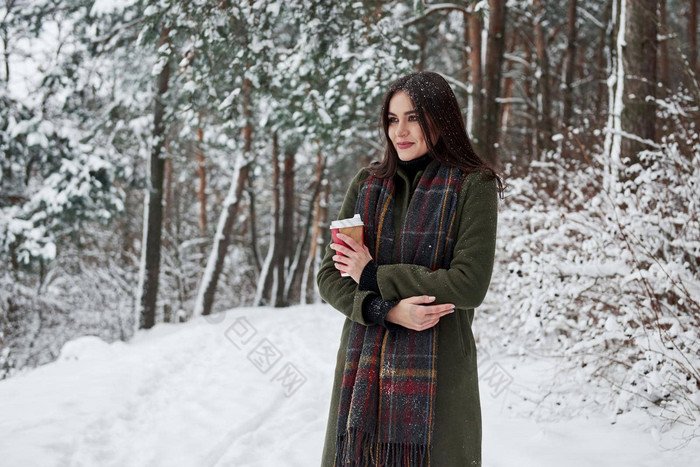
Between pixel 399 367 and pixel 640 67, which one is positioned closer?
pixel 399 367

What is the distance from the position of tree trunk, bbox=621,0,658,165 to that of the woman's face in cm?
369

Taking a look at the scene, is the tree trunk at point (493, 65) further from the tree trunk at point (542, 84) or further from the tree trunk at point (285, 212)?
the tree trunk at point (285, 212)

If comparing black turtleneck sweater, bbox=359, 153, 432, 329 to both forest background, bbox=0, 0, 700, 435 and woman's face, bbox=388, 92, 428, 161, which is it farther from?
forest background, bbox=0, 0, 700, 435

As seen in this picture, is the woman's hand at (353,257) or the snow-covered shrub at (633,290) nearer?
the woman's hand at (353,257)

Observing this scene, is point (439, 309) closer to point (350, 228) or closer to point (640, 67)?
point (350, 228)

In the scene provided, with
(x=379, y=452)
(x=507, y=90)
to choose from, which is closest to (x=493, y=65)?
(x=379, y=452)

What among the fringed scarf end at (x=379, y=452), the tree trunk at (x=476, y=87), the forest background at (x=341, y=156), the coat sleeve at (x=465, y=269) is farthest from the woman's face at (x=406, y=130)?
the tree trunk at (x=476, y=87)

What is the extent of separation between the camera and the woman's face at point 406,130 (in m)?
1.93

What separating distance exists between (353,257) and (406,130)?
485mm

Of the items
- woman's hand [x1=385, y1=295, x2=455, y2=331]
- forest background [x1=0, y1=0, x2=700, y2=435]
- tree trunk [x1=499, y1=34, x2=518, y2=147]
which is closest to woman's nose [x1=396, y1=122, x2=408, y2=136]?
woman's hand [x1=385, y1=295, x2=455, y2=331]

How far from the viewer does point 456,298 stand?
1714mm

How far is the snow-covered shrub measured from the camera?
10.7ft

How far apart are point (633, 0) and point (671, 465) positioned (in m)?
4.07

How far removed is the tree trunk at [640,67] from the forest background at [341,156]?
18 millimetres
